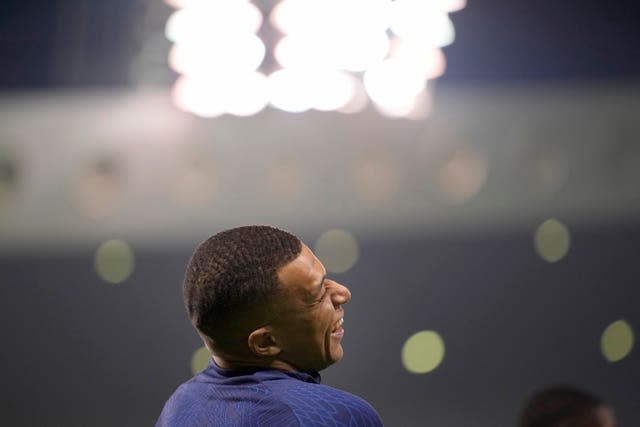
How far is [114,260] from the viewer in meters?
3.29

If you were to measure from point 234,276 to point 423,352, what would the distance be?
236cm

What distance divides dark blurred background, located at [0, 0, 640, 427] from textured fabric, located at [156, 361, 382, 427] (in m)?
2.20

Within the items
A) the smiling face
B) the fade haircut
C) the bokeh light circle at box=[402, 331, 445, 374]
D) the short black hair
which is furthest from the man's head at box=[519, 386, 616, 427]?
the bokeh light circle at box=[402, 331, 445, 374]

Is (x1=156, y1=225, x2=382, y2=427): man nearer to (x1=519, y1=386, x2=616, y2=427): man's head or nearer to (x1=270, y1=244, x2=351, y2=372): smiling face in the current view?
(x1=270, y1=244, x2=351, y2=372): smiling face

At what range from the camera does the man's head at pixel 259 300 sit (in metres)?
1.02

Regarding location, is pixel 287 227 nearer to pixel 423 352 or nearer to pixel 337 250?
pixel 337 250

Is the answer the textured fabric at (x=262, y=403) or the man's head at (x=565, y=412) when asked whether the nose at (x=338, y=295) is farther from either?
the man's head at (x=565, y=412)

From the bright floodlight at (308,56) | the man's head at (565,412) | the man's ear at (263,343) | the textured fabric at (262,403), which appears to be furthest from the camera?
the bright floodlight at (308,56)

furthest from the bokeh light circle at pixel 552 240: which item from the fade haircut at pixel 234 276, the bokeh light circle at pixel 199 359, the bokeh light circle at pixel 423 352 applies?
the fade haircut at pixel 234 276

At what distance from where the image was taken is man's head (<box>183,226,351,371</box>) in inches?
40.2

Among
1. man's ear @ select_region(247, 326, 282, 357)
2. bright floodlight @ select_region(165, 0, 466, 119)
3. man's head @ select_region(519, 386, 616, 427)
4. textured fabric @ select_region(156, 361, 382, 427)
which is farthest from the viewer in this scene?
bright floodlight @ select_region(165, 0, 466, 119)

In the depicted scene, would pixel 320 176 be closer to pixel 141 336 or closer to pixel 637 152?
pixel 141 336

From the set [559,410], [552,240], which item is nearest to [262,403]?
[559,410]

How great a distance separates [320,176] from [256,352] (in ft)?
7.52
